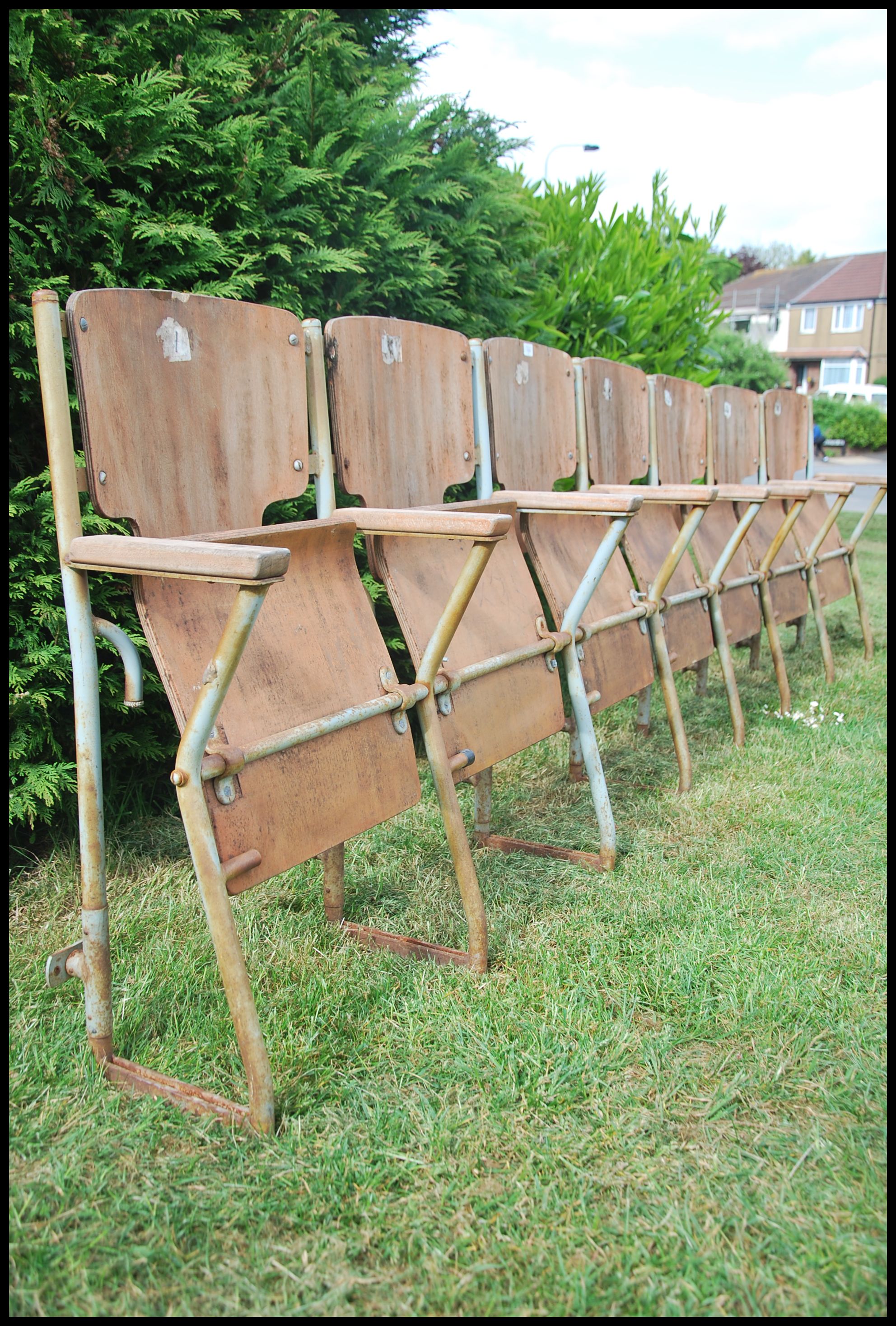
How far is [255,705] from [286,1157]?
688 millimetres

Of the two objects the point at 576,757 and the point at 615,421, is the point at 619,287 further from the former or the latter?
the point at 576,757

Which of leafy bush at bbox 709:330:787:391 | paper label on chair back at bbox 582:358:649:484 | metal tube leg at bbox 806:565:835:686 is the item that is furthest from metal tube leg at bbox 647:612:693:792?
leafy bush at bbox 709:330:787:391

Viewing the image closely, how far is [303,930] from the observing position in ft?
6.75

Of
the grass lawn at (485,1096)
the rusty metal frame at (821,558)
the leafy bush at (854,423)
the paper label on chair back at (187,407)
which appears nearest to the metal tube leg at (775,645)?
the rusty metal frame at (821,558)

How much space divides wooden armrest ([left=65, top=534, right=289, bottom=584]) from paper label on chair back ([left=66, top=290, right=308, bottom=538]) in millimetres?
128

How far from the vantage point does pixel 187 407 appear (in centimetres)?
165

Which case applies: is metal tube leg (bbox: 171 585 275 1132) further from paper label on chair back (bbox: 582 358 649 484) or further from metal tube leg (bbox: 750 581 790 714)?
metal tube leg (bbox: 750 581 790 714)

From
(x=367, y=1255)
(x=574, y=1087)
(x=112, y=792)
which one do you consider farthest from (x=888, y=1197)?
(x=112, y=792)

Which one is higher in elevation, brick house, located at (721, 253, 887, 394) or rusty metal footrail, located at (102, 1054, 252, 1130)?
brick house, located at (721, 253, 887, 394)

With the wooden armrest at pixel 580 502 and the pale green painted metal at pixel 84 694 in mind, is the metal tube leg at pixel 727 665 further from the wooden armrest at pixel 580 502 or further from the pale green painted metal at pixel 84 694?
the pale green painted metal at pixel 84 694

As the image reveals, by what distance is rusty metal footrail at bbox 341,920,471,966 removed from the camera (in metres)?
1.93

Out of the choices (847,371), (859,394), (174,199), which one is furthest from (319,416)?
(847,371)

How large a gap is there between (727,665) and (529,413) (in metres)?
1.30

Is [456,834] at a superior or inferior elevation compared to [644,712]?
superior
